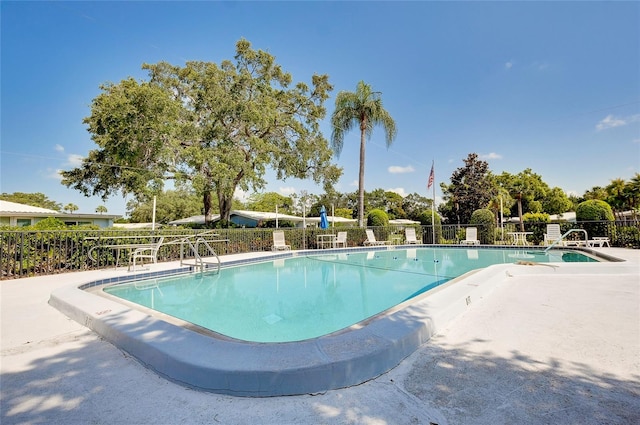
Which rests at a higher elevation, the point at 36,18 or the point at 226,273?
the point at 36,18

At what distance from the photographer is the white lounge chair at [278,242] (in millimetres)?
14303

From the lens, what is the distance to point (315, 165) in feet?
66.4

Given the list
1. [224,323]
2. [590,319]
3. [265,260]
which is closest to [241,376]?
[224,323]

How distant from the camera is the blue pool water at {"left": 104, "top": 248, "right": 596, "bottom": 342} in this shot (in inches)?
183

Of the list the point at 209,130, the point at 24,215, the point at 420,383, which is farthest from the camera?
the point at 24,215

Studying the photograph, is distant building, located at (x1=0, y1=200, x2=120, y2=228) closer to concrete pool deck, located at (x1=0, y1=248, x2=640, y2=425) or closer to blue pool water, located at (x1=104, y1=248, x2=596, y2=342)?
blue pool water, located at (x1=104, y1=248, x2=596, y2=342)

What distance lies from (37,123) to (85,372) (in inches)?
819

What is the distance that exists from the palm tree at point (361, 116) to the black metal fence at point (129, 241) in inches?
222

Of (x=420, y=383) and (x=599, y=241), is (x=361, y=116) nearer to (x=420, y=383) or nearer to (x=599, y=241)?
(x=599, y=241)

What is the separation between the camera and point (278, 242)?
14398 millimetres

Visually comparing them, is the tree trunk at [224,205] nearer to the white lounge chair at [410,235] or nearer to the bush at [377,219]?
the bush at [377,219]

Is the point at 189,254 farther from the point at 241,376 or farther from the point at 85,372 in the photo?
the point at 241,376

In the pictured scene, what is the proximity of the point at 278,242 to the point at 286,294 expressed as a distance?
782 centimetres

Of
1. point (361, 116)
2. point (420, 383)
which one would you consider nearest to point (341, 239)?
point (361, 116)
